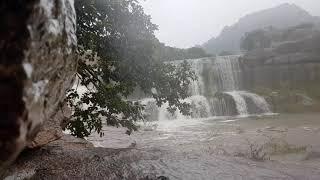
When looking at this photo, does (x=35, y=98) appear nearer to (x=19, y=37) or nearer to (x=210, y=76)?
(x=19, y=37)

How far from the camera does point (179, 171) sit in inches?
251

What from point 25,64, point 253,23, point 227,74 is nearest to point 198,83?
point 227,74

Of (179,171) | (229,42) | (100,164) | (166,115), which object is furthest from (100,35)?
(229,42)

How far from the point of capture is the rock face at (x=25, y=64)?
2150mm

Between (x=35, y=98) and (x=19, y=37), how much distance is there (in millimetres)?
347

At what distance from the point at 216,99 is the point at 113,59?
20.2 metres

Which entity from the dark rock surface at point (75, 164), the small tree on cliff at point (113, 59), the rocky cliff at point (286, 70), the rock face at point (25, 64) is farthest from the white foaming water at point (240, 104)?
the rock face at point (25, 64)

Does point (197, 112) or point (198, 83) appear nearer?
point (197, 112)

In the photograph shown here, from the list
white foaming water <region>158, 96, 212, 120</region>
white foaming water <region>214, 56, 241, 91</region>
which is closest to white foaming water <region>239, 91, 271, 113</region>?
white foaming water <region>158, 96, 212, 120</region>

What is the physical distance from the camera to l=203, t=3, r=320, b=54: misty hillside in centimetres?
12394

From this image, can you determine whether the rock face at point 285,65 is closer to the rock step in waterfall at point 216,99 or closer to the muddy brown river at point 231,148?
the rock step in waterfall at point 216,99

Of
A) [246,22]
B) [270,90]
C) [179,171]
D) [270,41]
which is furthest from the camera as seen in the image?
[246,22]

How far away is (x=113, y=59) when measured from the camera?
748 cm

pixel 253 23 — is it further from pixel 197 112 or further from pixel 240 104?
pixel 197 112
